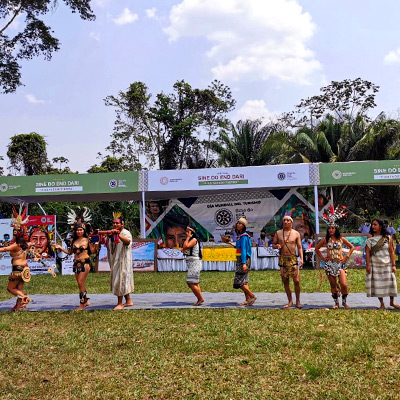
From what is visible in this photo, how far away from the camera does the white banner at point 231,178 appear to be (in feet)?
54.7

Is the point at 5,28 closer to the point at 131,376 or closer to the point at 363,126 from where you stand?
the point at 363,126

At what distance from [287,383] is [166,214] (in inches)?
636

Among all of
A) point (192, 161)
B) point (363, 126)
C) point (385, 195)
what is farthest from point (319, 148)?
point (192, 161)

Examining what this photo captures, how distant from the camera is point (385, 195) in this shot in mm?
25141

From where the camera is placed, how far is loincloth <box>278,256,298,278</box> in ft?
26.8

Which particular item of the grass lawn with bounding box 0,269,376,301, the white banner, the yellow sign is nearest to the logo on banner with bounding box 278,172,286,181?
the white banner

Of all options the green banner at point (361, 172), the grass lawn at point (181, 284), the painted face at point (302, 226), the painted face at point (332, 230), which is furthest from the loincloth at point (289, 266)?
the painted face at point (302, 226)

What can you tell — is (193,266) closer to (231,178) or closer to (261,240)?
(231,178)

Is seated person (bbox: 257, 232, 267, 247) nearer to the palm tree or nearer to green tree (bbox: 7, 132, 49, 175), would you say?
the palm tree

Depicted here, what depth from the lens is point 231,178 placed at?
17141 mm

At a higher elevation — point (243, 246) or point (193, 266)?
point (243, 246)

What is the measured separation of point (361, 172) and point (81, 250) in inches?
430

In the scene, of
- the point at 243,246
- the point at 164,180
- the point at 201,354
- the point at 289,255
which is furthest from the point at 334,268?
the point at 164,180

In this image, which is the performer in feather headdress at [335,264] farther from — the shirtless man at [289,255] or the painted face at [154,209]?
the painted face at [154,209]
